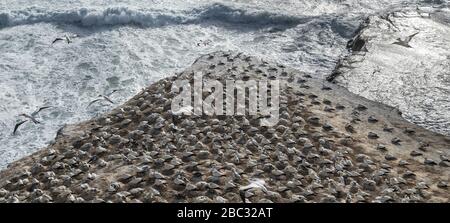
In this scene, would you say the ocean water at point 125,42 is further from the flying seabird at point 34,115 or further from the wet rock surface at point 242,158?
the wet rock surface at point 242,158

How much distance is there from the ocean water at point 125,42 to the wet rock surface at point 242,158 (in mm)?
2315

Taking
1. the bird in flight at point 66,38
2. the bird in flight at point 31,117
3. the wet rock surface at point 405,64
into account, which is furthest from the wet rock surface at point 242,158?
the bird in flight at point 66,38

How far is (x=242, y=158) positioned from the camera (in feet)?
31.7

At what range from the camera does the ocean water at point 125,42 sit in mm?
14352

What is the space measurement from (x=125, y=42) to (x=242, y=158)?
9.45 meters

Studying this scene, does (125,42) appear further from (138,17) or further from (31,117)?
(31,117)

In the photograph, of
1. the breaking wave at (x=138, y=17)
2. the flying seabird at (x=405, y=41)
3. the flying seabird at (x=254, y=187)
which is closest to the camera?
the flying seabird at (x=254, y=187)

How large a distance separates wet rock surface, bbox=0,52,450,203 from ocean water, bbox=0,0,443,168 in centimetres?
231

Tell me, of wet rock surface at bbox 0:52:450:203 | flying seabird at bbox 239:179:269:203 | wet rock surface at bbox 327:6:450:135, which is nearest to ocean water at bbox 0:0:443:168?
wet rock surface at bbox 327:6:450:135

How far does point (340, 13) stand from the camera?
1917 centimetres

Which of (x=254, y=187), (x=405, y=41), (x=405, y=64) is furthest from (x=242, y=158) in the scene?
(x=405, y=41)

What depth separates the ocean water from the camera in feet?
47.1

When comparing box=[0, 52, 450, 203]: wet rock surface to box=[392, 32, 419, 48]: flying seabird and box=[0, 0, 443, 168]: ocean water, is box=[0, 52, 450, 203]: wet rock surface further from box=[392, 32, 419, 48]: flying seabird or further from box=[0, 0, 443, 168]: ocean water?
box=[392, 32, 419, 48]: flying seabird
